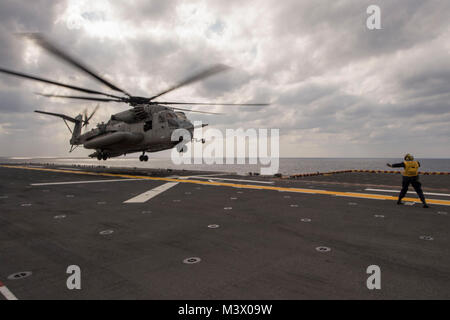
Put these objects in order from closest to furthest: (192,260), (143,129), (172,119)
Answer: (192,260)
(172,119)
(143,129)

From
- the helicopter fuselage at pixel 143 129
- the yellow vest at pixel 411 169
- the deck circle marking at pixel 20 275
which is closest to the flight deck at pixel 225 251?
the deck circle marking at pixel 20 275

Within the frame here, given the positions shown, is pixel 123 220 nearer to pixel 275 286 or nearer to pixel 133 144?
pixel 275 286

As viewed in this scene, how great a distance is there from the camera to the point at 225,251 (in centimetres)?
455

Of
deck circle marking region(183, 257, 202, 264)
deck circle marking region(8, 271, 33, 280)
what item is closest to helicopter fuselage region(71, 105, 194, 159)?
deck circle marking region(183, 257, 202, 264)

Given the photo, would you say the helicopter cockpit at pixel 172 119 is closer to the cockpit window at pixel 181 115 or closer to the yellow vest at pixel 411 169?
the cockpit window at pixel 181 115

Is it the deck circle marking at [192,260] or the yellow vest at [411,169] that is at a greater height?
the yellow vest at [411,169]

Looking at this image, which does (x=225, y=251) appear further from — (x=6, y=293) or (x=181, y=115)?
(x=181, y=115)

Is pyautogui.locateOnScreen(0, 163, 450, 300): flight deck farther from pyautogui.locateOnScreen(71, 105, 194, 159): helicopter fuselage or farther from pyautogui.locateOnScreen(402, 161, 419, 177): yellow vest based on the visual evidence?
pyautogui.locateOnScreen(71, 105, 194, 159): helicopter fuselage

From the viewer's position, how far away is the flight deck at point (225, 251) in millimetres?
3244

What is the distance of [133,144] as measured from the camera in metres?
21.1

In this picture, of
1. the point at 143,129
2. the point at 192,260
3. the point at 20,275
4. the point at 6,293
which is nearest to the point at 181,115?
the point at 143,129

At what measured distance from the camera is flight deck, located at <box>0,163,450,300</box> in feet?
10.6
